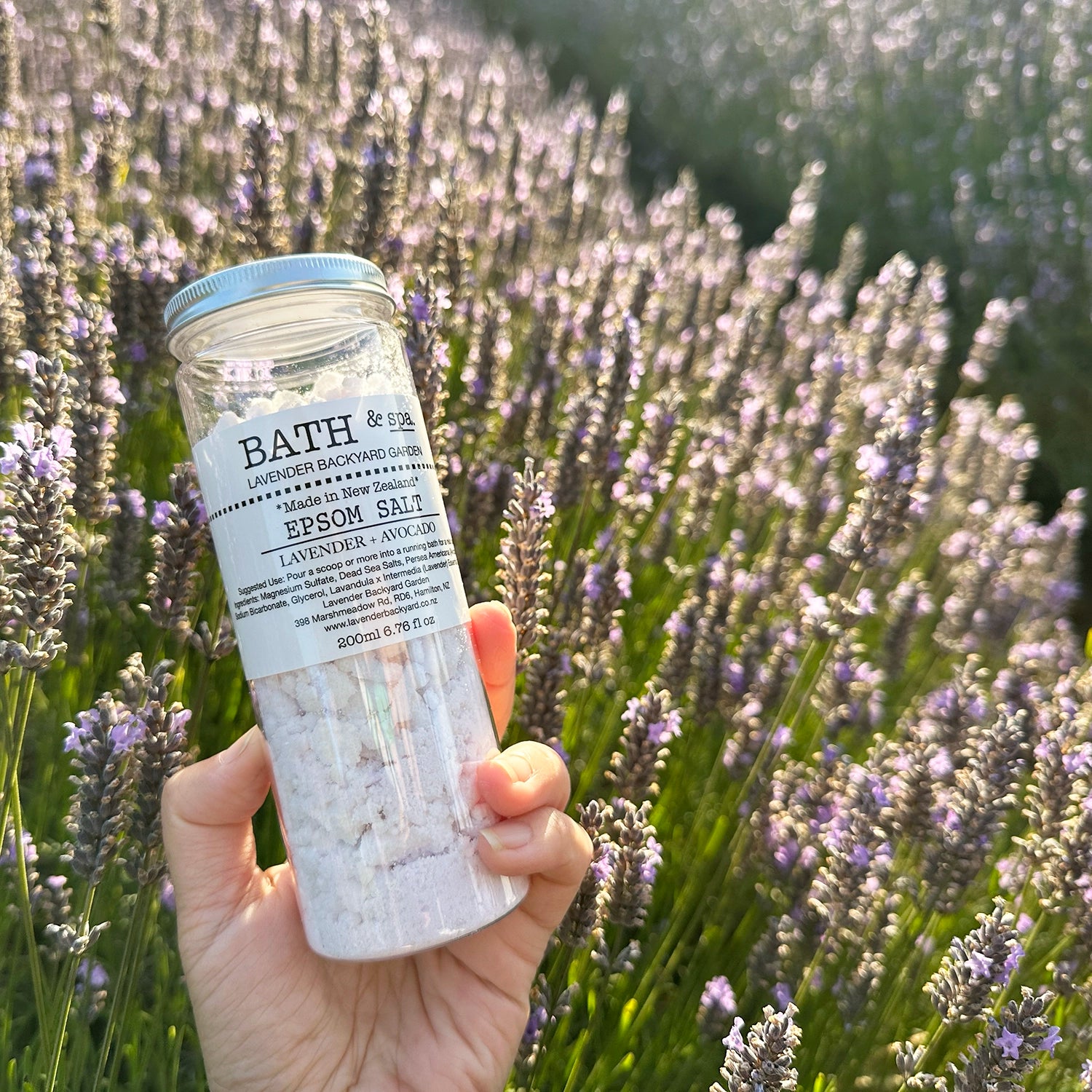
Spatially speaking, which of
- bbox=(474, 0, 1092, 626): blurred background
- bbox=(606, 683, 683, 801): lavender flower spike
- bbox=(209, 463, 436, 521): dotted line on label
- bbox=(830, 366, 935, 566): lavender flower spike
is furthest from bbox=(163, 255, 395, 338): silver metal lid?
bbox=(474, 0, 1092, 626): blurred background

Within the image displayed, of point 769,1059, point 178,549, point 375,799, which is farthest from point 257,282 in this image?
point 769,1059

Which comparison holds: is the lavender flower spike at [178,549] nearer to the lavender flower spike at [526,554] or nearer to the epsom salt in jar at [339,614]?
the epsom salt in jar at [339,614]

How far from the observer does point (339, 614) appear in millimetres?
1048

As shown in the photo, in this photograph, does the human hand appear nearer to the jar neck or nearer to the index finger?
the index finger

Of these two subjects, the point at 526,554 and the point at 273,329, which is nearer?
the point at 273,329

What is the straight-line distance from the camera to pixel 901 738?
2.47m

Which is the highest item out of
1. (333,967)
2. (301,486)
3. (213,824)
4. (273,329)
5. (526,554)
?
(273,329)

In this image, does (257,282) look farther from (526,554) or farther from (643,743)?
(643,743)

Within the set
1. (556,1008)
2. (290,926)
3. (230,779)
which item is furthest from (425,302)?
(556,1008)

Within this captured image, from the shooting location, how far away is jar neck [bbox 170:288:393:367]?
111 centimetres

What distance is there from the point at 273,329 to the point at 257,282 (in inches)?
2.3

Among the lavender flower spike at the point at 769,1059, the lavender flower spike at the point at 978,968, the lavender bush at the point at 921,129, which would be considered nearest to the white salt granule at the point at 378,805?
the lavender flower spike at the point at 769,1059

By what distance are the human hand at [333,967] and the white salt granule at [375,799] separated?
5 cm

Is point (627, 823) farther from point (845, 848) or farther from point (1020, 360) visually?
point (1020, 360)
